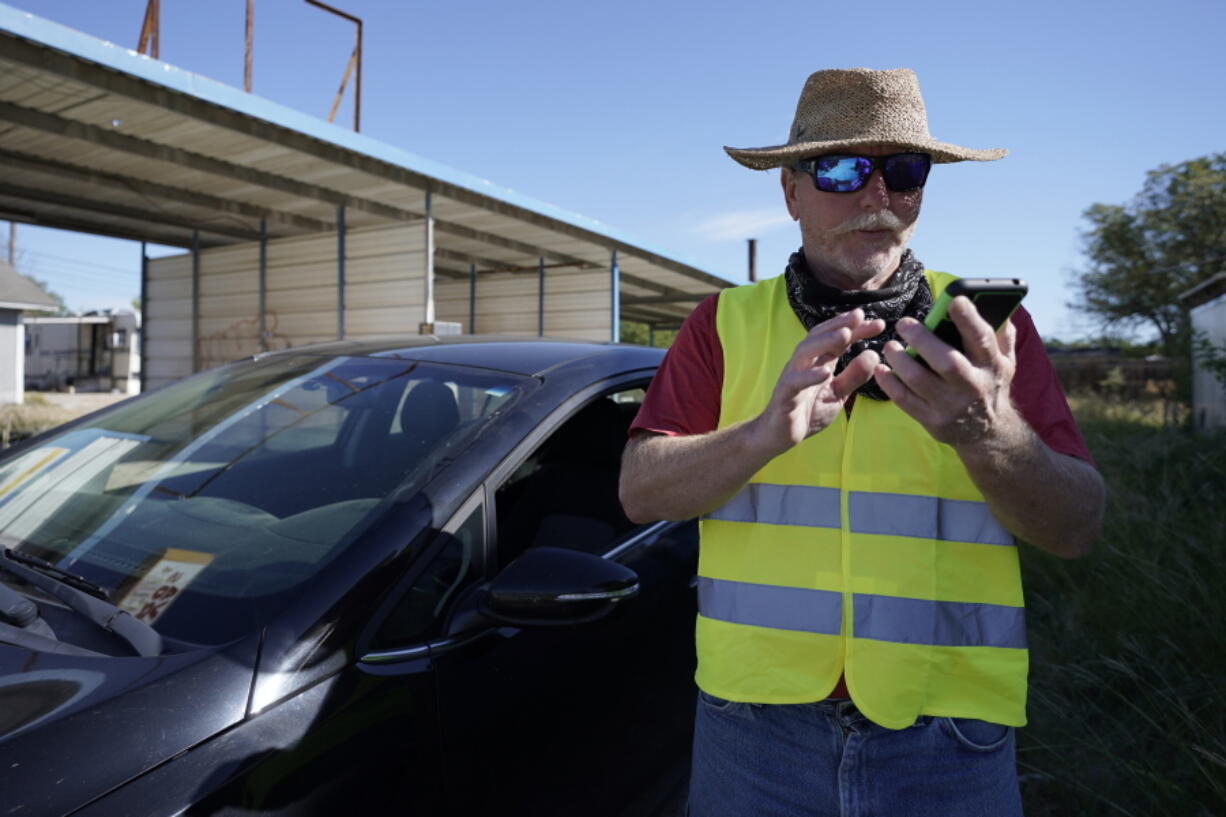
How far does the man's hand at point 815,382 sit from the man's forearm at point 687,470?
4cm

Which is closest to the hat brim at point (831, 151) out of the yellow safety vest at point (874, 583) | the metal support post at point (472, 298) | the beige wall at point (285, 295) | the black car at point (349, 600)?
the yellow safety vest at point (874, 583)

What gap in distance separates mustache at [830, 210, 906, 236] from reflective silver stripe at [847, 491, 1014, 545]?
481mm

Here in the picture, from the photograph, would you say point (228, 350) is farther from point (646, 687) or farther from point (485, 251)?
point (646, 687)

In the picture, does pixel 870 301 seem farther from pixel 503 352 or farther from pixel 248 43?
pixel 248 43

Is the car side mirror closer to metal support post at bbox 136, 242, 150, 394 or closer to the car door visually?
the car door

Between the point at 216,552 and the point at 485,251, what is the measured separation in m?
12.1

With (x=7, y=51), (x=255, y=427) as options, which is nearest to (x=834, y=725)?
(x=255, y=427)

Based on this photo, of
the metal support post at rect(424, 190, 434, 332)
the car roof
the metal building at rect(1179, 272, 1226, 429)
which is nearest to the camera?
the car roof

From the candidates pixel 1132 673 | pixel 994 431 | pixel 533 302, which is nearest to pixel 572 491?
pixel 994 431

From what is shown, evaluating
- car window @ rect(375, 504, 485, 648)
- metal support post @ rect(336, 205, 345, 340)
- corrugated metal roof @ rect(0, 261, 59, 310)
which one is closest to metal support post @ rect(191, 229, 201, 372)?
metal support post @ rect(336, 205, 345, 340)

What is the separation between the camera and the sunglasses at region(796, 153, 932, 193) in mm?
1477

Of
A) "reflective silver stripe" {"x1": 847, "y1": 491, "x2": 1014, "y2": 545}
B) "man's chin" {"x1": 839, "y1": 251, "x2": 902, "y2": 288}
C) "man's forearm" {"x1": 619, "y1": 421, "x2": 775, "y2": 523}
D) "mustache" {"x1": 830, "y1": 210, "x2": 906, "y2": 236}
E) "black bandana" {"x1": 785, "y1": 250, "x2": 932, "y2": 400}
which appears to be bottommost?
"reflective silver stripe" {"x1": 847, "y1": 491, "x2": 1014, "y2": 545}

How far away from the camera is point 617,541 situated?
226 cm

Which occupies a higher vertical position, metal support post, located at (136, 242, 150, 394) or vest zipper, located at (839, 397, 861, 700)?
metal support post, located at (136, 242, 150, 394)
